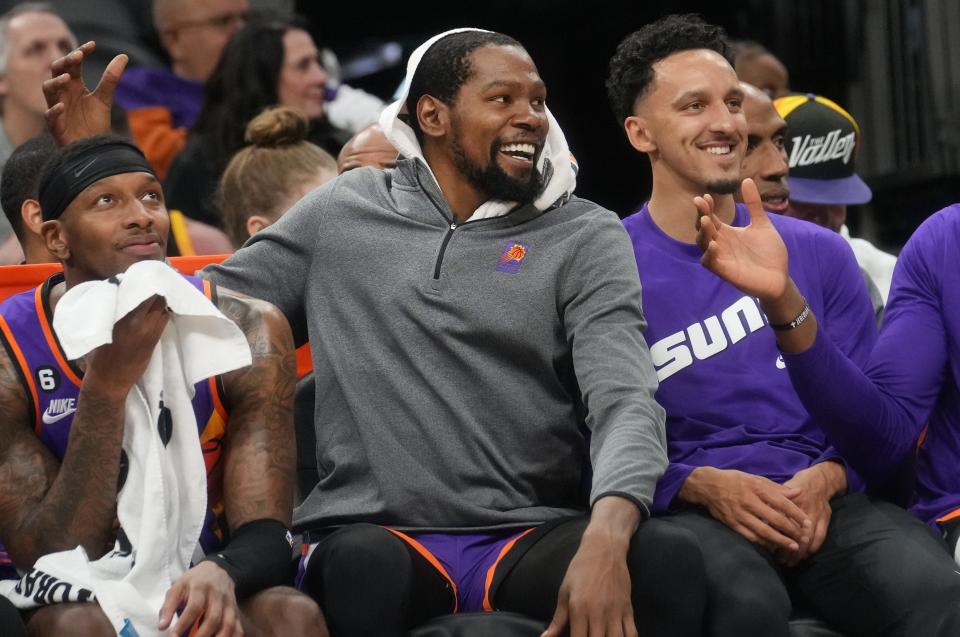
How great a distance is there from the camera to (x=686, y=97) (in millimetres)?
3439

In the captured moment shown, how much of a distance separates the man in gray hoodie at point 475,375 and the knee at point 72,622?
1.29 ft

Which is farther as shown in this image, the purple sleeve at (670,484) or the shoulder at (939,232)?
the shoulder at (939,232)

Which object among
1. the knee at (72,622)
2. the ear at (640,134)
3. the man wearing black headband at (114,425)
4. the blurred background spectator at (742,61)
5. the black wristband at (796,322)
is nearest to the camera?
the knee at (72,622)

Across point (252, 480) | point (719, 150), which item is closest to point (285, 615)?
point (252, 480)

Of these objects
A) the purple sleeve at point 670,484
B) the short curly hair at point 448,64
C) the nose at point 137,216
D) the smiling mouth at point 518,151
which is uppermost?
the short curly hair at point 448,64

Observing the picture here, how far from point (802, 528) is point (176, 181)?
2.42 meters

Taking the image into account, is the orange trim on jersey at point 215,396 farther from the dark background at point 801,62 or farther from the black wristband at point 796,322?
the dark background at point 801,62

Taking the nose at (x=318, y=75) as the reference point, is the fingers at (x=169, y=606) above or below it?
below

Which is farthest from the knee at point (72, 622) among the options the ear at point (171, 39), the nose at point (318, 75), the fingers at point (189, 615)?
the ear at point (171, 39)

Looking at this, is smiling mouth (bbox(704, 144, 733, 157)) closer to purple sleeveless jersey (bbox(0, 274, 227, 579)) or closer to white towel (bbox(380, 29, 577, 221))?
white towel (bbox(380, 29, 577, 221))

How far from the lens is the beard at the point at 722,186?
3373 millimetres

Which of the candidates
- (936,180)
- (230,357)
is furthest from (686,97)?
(936,180)

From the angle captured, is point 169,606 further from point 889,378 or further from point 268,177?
point 268,177

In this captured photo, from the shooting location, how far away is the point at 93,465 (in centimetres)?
269
